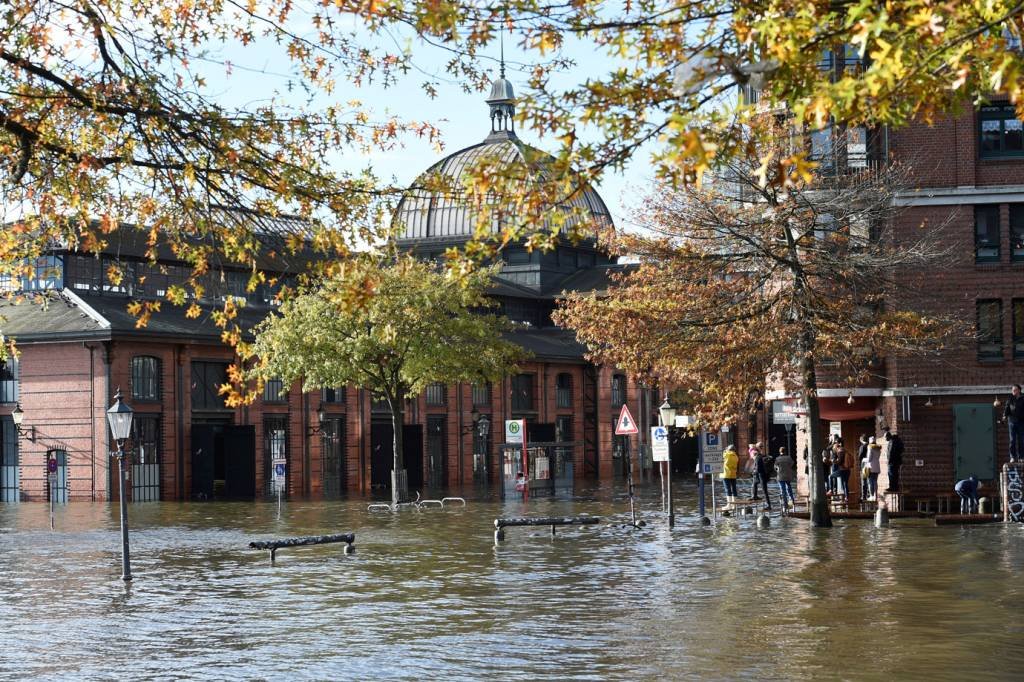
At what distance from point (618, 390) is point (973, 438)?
144 ft

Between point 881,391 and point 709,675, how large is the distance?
2878 cm

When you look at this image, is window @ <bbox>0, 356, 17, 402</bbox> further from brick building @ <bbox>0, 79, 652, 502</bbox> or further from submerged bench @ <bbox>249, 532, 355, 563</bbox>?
submerged bench @ <bbox>249, 532, 355, 563</bbox>

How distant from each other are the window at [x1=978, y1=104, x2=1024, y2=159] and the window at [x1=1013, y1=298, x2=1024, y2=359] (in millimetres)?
3827

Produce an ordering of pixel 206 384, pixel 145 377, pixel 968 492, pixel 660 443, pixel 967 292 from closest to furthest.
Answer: pixel 660 443, pixel 968 492, pixel 967 292, pixel 145 377, pixel 206 384

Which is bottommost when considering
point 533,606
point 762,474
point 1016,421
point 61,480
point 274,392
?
point 533,606

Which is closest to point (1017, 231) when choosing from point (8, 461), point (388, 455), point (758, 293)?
point (758, 293)

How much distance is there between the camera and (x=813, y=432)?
33562 millimetres

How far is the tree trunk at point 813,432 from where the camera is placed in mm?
33344

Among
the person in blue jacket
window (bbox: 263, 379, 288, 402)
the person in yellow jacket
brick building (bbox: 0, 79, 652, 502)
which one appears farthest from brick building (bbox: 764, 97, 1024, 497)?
window (bbox: 263, 379, 288, 402)

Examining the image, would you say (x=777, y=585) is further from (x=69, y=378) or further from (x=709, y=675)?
(x=69, y=378)

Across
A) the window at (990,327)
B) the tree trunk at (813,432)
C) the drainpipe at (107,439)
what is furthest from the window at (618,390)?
the tree trunk at (813,432)

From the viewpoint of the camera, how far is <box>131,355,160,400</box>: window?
5553 centimetres

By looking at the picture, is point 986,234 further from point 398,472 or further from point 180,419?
point 180,419

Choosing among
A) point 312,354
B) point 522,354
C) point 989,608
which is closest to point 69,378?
point 312,354
